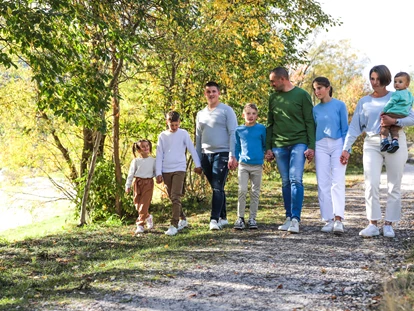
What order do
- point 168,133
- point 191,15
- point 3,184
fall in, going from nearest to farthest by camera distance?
point 168,133 → point 191,15 → point 3,184

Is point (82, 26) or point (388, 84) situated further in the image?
point (82, 26)

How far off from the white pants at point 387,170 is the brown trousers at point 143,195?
3.72 metres

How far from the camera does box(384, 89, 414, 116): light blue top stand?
634cm

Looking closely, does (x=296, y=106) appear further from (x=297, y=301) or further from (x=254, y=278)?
(x=297, y=301)

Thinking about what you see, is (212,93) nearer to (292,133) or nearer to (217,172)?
(217,172)

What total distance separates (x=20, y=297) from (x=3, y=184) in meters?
11.6

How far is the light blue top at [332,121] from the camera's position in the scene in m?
7.04

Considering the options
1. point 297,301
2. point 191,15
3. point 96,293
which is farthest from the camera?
point 191,15

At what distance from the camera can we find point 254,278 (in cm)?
503

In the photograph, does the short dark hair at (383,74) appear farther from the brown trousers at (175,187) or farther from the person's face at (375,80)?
the brown trousers at (175,187)

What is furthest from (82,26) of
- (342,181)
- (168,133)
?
(342,181)

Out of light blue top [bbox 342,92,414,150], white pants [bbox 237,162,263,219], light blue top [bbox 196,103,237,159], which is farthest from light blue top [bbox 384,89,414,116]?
light blue top [bbox 196,103,237,159]

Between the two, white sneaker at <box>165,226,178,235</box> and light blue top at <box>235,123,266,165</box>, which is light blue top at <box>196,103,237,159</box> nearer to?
light blue top at <box>235,123,266,165</box>

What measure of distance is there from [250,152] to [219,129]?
598mm
